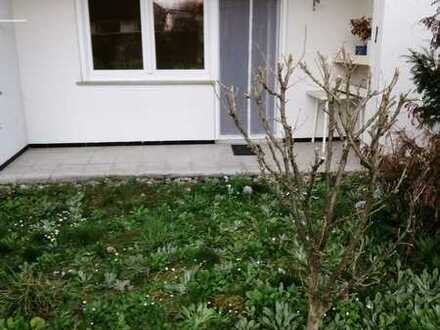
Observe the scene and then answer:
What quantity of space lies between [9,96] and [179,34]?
92.2 inches

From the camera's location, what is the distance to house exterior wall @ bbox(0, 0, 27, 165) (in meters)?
5.70

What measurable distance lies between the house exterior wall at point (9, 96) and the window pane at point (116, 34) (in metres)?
1.02

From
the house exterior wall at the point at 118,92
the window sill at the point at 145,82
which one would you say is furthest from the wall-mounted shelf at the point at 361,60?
the window sill at the point at 145,82

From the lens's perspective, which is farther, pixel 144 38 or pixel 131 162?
pixel 144 38

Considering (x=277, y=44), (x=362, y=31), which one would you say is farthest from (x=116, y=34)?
(x=362, y=31)

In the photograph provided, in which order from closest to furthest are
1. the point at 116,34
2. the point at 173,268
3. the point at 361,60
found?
1. the point at 173,268
2. the point at 361,60
3. the point at 116,34

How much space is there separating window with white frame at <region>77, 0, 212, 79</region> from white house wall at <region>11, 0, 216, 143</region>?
0.60 feet

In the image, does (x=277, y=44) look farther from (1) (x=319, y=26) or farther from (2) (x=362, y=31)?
(2) (x=362, y=31)

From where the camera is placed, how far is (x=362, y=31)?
6051mm

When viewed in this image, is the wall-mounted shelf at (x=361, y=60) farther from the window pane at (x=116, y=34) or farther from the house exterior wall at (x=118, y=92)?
the window pane at (x=116, y=34)

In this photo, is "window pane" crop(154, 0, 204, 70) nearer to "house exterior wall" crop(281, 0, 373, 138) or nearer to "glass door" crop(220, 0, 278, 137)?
"glass door" crop(220, 0, 278, 137)

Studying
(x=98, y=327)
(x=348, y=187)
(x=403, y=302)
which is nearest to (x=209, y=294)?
(x=98, y=327)

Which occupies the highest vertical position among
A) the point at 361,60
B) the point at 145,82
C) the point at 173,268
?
the point at 361,60

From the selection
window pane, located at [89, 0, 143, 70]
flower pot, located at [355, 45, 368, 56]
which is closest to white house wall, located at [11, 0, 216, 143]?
window pane, located at [89, 0, 143, 70]
